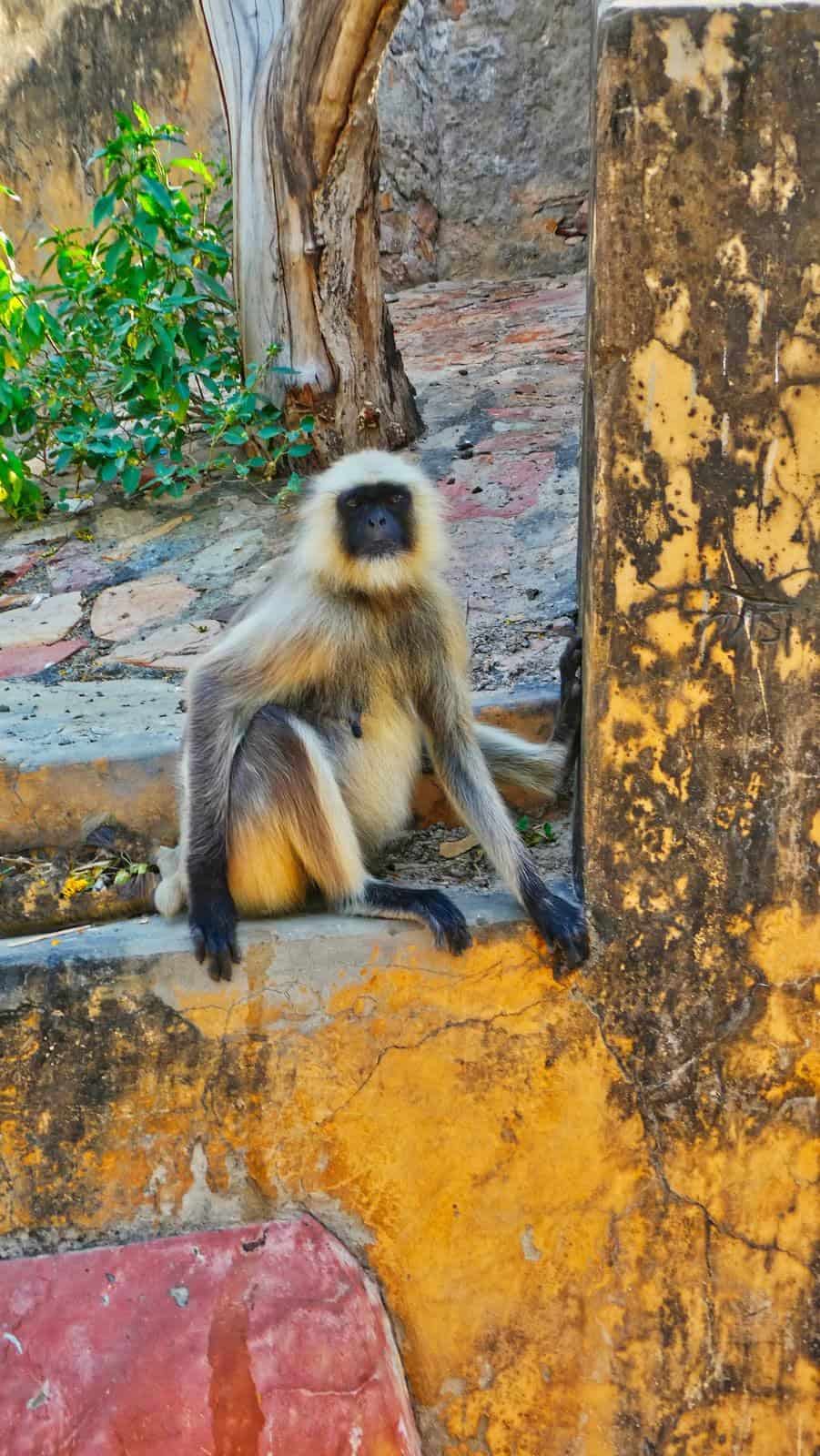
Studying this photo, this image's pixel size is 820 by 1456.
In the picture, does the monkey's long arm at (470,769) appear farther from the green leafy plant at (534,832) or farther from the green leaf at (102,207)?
the green leaf at (102,207)

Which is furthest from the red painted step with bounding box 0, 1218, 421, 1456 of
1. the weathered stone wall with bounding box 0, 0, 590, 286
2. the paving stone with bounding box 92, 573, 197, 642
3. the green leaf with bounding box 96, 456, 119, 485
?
the weathered stone wall with bounding box 0, 0, 590, 286

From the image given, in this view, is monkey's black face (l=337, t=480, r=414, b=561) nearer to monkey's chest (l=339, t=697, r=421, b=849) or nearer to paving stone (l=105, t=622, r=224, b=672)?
monkey's chest (l=339, t=697, r=421, b=849)

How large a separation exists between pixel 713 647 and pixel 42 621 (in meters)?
2.45

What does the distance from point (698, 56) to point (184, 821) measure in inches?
57.7

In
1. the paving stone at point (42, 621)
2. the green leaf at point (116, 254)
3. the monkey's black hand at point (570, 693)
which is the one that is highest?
the green leaf at point (116, 254)

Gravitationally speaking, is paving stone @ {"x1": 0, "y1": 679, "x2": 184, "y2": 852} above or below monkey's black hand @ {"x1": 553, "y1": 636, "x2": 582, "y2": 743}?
below

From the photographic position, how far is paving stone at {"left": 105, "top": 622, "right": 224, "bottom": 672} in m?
3.62

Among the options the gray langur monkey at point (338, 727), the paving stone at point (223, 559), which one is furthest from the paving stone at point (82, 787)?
the paving stone at point (223, 559)

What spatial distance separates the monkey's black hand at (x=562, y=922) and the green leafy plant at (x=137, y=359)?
A: 8.00 ft

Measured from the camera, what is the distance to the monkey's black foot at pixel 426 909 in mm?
2305

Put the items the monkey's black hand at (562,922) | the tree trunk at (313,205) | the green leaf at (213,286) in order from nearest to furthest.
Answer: the monkey's black hand at (562,922) → the tree trunk at (313,205) → the green leaf at (213,286)

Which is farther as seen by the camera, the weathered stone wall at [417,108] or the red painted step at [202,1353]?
the weathered stone wall at [417,108]

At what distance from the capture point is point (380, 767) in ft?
8.60

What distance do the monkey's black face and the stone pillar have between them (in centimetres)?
38
